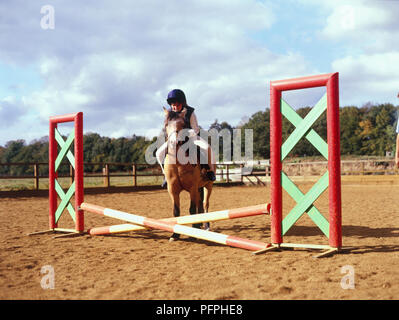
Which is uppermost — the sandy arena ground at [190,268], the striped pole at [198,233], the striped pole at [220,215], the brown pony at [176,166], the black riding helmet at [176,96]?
the black riding helmet at [176,96]

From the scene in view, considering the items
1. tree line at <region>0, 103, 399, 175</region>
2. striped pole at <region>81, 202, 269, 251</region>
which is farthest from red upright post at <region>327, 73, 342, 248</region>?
tree line at <region>0, 103, 399, 175</region>

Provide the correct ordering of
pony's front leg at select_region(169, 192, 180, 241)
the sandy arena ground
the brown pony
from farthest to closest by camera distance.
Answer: pony's front leg at select_region(169, 192, 180, 241)
the brown pony
the sandy arena ground

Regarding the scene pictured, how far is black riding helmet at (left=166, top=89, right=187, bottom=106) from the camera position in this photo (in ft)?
16.7

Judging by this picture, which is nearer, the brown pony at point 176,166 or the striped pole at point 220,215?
the striped pole at point 220,215

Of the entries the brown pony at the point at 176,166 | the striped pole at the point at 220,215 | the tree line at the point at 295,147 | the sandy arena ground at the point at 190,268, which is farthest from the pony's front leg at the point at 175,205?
the tree line at the point at 295,147

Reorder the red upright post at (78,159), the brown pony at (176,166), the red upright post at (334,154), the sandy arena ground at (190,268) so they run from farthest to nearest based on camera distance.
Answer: the red upright post at (78,159), the brown pony at (176,166), the red upright post at (334,154), the sandy arena ground at (190,268)

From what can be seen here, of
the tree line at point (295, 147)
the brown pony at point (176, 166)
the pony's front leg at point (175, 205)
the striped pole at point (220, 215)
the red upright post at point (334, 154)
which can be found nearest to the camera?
the red upright post at point (334, 154)

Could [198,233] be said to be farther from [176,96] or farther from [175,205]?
[176,96]

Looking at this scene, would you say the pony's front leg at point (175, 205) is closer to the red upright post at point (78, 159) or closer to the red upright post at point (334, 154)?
the red upright post at point (78, 159)

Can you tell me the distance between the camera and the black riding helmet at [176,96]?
5.08 m

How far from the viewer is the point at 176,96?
5.09 metres

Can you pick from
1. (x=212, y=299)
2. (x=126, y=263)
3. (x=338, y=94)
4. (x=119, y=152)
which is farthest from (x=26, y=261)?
(x=119, y=152)

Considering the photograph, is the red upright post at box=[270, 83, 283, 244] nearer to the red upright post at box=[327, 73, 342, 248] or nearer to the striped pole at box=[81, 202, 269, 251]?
the striped pole at box=[81, 202, 269, 251]

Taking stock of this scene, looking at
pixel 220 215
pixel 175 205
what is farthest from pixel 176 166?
pixel 220 215
